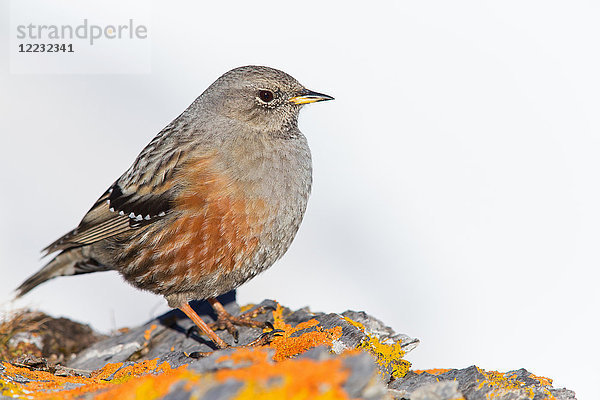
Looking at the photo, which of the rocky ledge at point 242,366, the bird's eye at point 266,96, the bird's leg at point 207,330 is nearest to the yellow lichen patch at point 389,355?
the rocky ledge at point 242,366

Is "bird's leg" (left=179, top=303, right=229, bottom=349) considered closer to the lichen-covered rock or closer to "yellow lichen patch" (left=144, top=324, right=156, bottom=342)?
"yellow lichen patch" (left=144, top=324, right=156, bottom=342)

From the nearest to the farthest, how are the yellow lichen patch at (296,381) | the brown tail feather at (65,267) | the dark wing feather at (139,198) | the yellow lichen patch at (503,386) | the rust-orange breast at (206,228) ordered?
the yellow lichen patch at (296,381), the yellow lichen patch at (503,386), the rust-orange breast at (206,228), the dark wing feather at (139,198), the brown tail feather at (65,267)

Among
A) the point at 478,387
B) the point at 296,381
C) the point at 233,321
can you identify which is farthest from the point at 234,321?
the point at 296,381

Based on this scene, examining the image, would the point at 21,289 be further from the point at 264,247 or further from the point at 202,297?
the point at 264,247

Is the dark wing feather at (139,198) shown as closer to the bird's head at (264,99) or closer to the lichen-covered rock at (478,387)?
the bird's head at (264,99)

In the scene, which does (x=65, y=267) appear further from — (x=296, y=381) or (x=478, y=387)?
(x=296, y=381)

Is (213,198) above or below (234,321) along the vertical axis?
above

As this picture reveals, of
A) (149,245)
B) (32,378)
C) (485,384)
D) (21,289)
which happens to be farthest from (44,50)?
(485,384)
